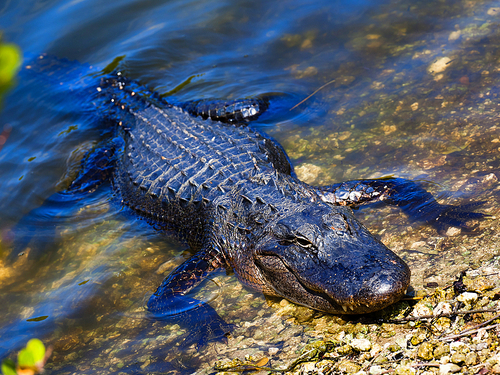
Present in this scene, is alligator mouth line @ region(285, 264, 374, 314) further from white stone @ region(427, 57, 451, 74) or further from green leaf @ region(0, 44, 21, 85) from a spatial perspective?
white stone @ region(427, 57, 451, 74)

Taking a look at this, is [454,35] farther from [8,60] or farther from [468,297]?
[8,60]

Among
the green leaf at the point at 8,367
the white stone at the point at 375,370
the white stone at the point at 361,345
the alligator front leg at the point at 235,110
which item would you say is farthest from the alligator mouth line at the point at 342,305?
the alligator front leg at the point at 235,110

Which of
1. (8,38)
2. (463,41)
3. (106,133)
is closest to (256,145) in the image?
(106,133)

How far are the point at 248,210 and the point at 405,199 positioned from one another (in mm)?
1603

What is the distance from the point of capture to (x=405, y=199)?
4016 mm

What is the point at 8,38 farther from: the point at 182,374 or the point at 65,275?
the point at 182,374

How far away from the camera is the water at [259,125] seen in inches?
136

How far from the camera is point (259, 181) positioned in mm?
4059

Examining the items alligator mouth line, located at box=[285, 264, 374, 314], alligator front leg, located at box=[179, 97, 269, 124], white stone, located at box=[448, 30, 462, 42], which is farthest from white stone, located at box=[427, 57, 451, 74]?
alligator mouth line, located at box=[285, 264, 374, 314]

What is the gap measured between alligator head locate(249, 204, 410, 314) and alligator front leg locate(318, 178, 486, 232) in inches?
27.2

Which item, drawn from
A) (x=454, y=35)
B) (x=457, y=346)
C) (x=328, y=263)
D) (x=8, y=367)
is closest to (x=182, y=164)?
(x=328, y=263)

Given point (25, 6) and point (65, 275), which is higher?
point (25, 6)

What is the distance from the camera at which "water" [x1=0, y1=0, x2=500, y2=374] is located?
3.46 m

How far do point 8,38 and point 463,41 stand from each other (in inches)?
369
